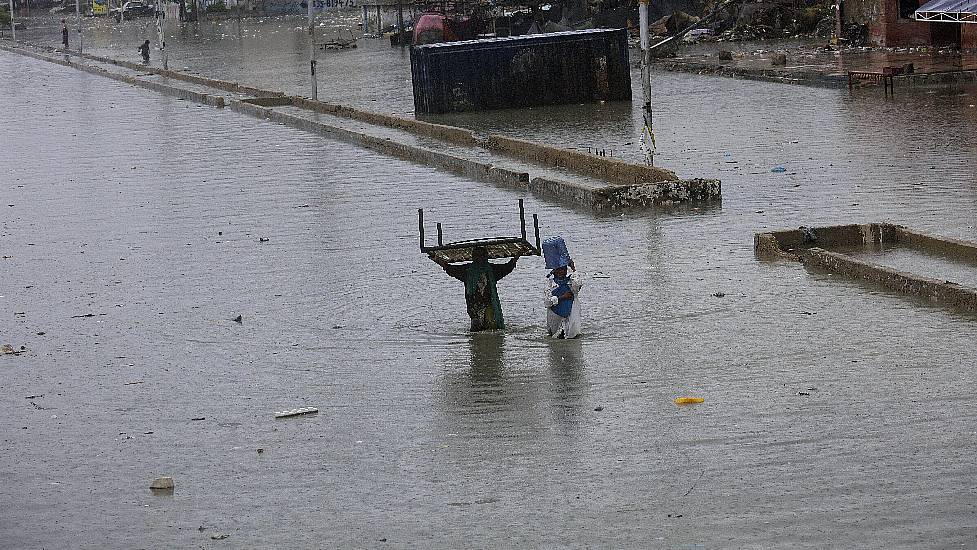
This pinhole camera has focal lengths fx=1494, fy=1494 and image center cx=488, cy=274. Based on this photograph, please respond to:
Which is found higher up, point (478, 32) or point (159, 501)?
point (478, 32)

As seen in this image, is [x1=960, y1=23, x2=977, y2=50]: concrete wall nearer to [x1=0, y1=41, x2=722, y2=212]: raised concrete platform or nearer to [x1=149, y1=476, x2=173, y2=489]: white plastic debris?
[x1=0, y1=41, x2=722, y2=212]: raised concrete platform

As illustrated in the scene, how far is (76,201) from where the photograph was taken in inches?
720

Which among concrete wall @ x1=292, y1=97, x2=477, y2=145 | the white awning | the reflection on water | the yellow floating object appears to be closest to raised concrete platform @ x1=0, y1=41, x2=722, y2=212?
concrete wall @ x1=292, y1=97, x2=477, y2=145

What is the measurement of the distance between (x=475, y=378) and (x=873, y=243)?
4.81 metres

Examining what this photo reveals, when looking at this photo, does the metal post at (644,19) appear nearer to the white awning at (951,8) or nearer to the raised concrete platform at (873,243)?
the raised concrete platform at (873,243)

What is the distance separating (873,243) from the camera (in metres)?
12.2

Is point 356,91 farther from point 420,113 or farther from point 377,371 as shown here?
point 377,371

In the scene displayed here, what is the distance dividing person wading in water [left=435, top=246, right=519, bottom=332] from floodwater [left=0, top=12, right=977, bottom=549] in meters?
0.15

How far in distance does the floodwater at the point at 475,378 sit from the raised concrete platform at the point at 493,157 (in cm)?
40

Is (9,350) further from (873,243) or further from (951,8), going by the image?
(951,8)

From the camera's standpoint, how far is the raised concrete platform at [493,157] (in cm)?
1490

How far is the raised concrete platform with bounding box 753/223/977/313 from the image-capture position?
32.2ft

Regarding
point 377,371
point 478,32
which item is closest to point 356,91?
point 478,32

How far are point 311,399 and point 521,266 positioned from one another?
150 inches
